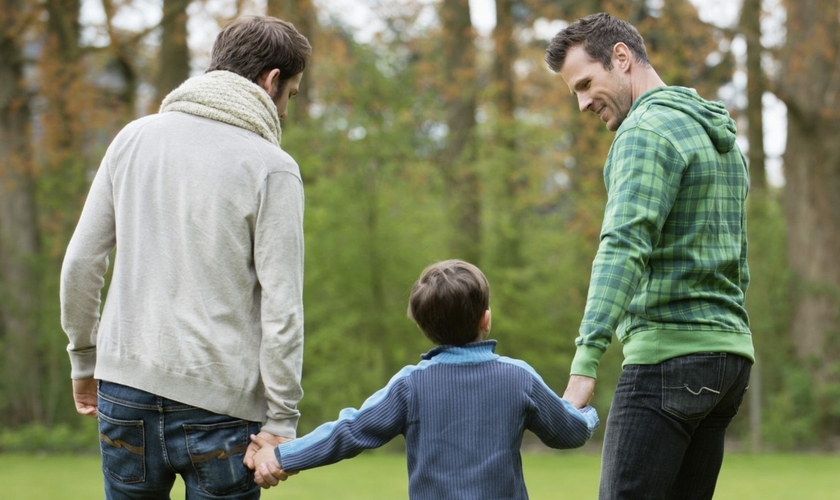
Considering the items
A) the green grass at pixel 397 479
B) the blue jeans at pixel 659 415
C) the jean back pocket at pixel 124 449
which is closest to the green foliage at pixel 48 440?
the green grass at pixel 397 479

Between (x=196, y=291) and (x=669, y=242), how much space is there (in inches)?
44.9

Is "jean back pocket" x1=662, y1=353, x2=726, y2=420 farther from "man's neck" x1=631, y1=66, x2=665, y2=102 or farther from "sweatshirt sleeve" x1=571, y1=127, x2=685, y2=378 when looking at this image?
"man's neck" x1=631, y1=66, x2=665, y2=102

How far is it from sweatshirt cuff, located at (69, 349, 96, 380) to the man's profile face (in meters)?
1.42

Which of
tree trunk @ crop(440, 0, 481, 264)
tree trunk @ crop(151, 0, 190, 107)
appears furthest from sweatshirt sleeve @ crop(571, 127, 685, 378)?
tree trunk @ crop(151, 0, 190, 107)

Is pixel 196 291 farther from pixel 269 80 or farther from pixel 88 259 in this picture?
pixel 269 80

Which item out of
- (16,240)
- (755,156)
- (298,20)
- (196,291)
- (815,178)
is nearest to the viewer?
(196,291)

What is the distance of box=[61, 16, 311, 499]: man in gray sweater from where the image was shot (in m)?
2.31

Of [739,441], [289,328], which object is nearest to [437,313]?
[289,328]

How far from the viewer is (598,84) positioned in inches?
103

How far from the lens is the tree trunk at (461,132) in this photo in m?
11.2

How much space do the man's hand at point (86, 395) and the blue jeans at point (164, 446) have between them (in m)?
0.24

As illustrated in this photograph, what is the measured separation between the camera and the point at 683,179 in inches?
96.6

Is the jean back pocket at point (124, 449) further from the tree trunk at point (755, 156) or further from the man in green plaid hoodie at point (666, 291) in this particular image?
the tree trunk at point (755, 156)

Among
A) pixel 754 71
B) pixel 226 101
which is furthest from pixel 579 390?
pixel 754 71
